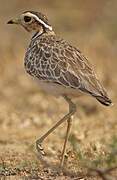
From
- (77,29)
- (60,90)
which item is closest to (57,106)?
(77,29)

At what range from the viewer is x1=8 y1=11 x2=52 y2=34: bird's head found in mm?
7980

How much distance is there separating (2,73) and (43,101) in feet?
4.25

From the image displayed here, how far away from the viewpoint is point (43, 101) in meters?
11.5

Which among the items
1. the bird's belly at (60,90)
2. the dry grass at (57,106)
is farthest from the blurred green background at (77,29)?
the bird's belly at (60,90)

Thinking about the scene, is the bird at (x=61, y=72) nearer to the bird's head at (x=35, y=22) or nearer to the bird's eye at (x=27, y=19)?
the bird's head at (x=35, y=22)

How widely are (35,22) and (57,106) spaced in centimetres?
343

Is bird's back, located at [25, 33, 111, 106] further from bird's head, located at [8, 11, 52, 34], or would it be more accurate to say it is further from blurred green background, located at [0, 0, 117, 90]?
blurred green background, located at [0, 0, 117, 90]

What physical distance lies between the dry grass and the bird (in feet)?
1.30

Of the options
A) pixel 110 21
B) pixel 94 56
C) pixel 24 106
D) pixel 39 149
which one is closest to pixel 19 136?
pixel 24 106

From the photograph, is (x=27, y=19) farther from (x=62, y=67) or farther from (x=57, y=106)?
(x=57, y=106)

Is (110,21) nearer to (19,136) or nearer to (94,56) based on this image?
(94,56)

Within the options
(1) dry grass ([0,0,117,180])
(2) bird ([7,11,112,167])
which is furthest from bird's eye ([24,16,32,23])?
(1) dry grass ([0,0,117,180])

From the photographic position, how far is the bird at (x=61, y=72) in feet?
23.1

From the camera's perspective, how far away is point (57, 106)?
37.1 ft
